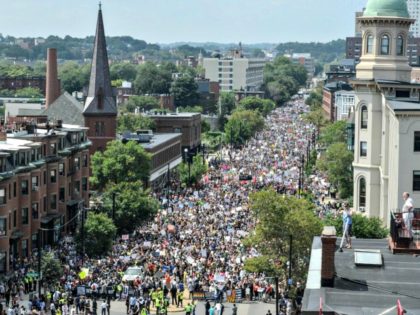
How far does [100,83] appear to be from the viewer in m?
117

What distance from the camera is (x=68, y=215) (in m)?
85.0

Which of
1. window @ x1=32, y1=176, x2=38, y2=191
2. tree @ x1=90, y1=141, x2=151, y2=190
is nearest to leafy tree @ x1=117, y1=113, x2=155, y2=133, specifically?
tree @ x1=90, y1=141, x2=151, y2=190

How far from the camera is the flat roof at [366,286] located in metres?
27.8

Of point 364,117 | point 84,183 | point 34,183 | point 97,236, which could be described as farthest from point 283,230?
point 84,183

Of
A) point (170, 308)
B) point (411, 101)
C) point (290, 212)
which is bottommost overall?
point (170, 308)

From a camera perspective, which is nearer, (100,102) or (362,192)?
(362,192)

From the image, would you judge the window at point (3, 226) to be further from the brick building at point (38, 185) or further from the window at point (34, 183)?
the window at point (34, 183)

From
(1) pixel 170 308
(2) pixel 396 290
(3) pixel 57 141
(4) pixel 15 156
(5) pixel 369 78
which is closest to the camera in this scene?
(2) pixel 396 290

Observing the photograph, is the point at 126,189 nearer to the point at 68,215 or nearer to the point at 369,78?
the point at 68,215

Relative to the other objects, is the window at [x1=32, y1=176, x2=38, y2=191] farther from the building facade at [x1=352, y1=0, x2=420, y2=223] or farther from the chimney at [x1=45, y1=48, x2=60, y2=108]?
the chimney at [x1=45, y1=48, x2=60, y2=108]

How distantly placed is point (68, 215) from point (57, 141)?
5730 millimetres

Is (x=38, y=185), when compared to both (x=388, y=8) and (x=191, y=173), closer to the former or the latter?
(x=388, y=8)

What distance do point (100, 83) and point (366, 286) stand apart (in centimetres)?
8914

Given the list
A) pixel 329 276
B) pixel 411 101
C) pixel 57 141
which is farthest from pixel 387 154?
pixel 329 276
